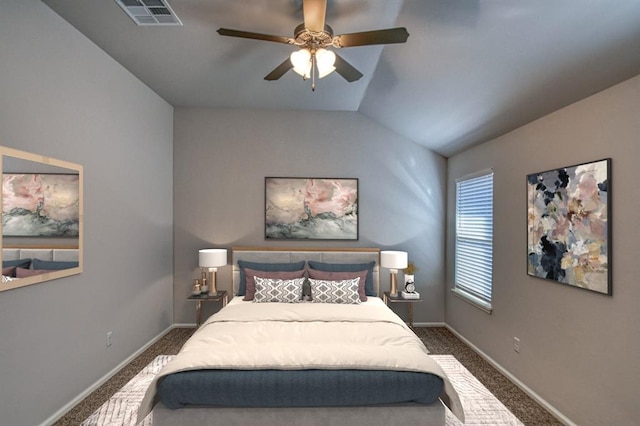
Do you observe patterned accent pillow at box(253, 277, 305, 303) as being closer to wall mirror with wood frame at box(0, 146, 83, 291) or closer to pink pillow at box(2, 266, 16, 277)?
wall mirror with wood frame at box(0, 146, 83, 291)

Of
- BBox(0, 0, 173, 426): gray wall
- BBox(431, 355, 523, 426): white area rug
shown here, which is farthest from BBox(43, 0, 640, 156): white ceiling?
BBox(431, 355, 523, 426): white area rug

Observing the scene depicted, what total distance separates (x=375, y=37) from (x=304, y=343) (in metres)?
2.16

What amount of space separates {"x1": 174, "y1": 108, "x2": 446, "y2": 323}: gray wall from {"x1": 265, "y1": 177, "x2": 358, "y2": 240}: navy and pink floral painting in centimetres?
10

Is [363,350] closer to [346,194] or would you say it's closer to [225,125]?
[346,194]

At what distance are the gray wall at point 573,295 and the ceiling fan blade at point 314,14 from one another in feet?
6.35

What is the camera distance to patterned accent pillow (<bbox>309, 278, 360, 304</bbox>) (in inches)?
142

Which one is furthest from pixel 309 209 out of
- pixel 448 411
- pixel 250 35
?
pixel 448 411

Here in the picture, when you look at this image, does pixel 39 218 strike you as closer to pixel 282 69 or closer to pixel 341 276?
pixel 282 69

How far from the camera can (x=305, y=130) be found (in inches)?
176

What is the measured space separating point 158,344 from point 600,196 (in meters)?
4.53

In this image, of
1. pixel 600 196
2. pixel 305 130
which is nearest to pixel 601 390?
pixel 600 196

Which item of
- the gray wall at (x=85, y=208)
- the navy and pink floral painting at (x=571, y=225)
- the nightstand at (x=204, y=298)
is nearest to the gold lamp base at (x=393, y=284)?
the navy and pink floral painting at (x=571, y=225)

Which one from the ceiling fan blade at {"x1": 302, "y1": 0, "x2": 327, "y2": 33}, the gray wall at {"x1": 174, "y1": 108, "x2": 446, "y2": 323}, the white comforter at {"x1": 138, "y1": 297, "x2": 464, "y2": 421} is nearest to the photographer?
the ceiling fan blade at {"x1": 302, "y1": 0, "x2": 327, "y2": 33}

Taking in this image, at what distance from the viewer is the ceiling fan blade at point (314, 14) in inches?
72.7
